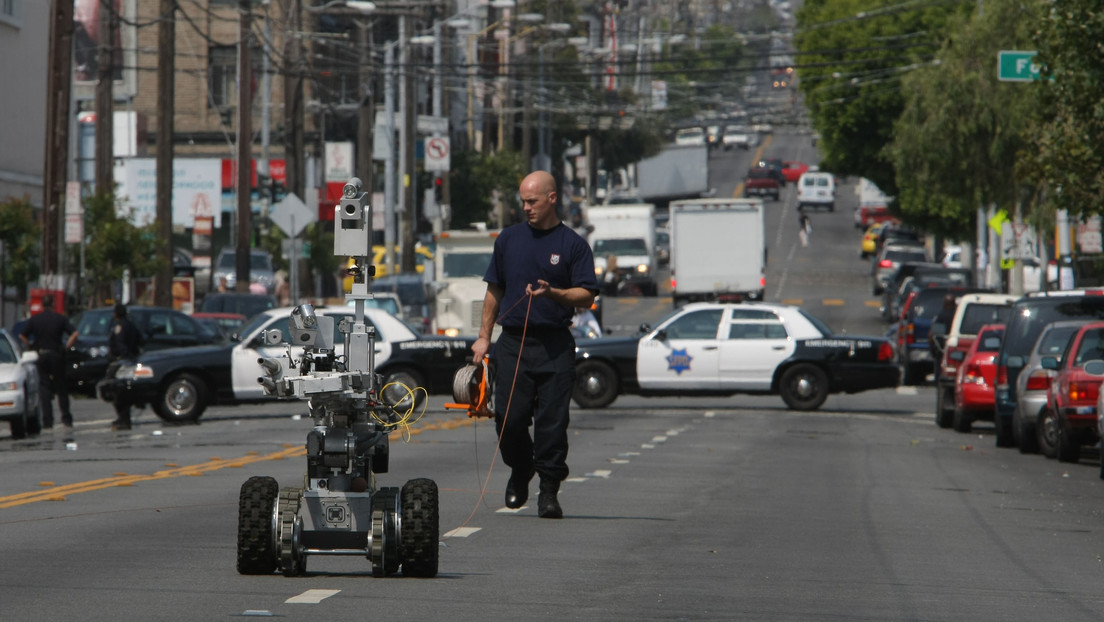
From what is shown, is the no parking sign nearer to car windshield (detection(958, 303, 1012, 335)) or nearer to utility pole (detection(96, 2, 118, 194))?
utility pole (detection(96, 2, 118, 194))

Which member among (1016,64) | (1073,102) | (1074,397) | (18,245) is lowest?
(1074,397)

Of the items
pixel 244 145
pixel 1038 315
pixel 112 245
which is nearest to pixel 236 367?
pixel 1038 315

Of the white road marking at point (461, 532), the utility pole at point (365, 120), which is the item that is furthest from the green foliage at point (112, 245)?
the white road marking at point (461, 532)

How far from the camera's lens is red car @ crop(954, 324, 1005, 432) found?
24297 millimetres

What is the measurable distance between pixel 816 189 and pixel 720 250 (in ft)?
198

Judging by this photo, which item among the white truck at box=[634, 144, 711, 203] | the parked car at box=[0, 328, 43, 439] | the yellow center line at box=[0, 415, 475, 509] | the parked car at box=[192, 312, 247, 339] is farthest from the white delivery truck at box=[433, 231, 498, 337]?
the white truck at box=[634, 144, 711, 203]

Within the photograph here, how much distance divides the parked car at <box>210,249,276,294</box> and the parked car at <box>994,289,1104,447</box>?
37.4 metres

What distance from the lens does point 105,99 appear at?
4291 cm

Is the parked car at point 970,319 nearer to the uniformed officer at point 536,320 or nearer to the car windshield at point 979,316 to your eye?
the car windshield at point 979,316

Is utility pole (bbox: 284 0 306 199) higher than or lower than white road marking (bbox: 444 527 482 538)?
higher

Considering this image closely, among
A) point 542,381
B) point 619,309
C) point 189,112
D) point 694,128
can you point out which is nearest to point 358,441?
point 542,381

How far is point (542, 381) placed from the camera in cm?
1164

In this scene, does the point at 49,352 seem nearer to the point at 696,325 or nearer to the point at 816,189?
the point at 696,325

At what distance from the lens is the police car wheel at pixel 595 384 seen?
2934 centimetres
